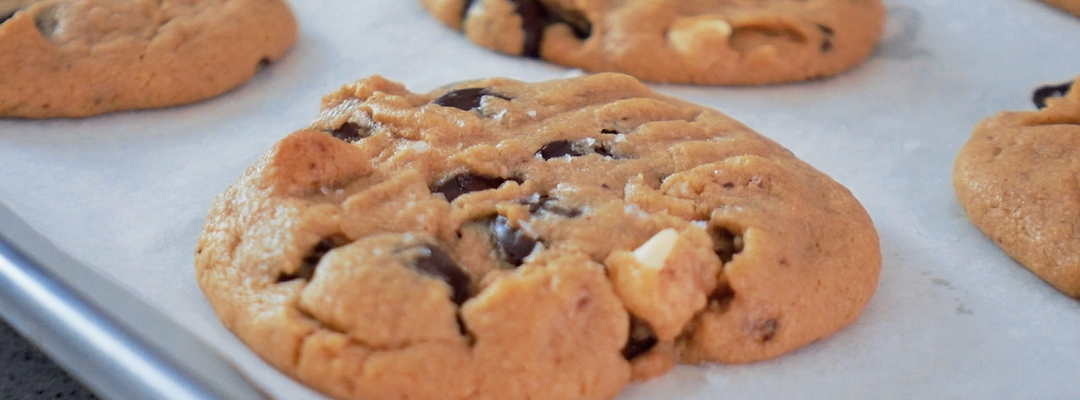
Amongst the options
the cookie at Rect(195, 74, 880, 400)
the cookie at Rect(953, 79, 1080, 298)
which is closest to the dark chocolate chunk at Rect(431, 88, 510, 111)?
the cookie at Rect(195, 74, 880, 400)

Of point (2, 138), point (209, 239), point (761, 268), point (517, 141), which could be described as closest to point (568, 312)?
point (761, 268)

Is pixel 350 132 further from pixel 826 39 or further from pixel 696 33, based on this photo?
pixel 826 39

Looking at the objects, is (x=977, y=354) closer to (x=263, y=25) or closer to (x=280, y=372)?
(x=280, y=372)

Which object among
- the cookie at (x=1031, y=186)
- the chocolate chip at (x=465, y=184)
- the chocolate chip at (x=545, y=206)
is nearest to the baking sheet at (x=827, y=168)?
the cookie at (x=1031, y=186)

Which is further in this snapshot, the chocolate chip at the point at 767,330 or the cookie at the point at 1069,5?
the cookie at the point at 1069,5

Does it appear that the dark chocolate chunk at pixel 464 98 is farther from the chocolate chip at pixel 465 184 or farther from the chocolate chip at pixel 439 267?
the chocolate chip at pixel 439 267

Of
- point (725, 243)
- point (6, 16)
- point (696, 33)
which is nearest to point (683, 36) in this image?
point (696, 33)
